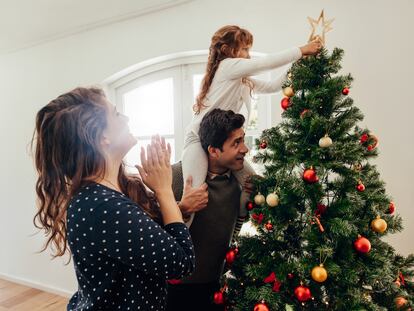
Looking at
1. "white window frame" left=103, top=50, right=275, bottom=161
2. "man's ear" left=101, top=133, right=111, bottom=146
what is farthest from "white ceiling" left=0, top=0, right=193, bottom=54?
"man's ear" left=101, top=133, right=111, bottom=146

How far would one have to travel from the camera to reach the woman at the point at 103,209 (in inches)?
31.8

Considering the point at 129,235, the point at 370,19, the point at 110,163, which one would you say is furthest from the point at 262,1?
the point at 129,235

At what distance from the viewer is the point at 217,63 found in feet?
5.12

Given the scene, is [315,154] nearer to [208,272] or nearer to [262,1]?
[208,272]

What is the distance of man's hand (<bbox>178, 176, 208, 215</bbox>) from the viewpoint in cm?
122

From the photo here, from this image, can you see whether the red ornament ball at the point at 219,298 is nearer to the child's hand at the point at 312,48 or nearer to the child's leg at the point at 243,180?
the child's leg at the point at 243,180

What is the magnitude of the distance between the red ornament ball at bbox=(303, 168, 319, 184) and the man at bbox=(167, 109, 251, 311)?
A: 0.29 metres

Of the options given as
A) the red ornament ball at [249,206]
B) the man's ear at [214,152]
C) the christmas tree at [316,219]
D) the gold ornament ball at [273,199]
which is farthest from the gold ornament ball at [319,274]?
the man's ear at [214,152]

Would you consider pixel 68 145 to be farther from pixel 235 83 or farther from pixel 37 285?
pixel 37 285

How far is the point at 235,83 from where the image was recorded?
1514mm

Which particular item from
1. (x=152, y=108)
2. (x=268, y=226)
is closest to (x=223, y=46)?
(x=268, y=226)

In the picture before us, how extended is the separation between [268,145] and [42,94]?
8.96ft

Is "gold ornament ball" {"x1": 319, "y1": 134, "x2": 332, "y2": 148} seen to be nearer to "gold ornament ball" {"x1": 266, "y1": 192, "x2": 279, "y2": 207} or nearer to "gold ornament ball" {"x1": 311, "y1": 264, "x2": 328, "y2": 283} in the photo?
"gold ornament ball" {"x1": 266, "y1": 192, "x2": 279, "y2": 207}

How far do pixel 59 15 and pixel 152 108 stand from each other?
39.4 inches
